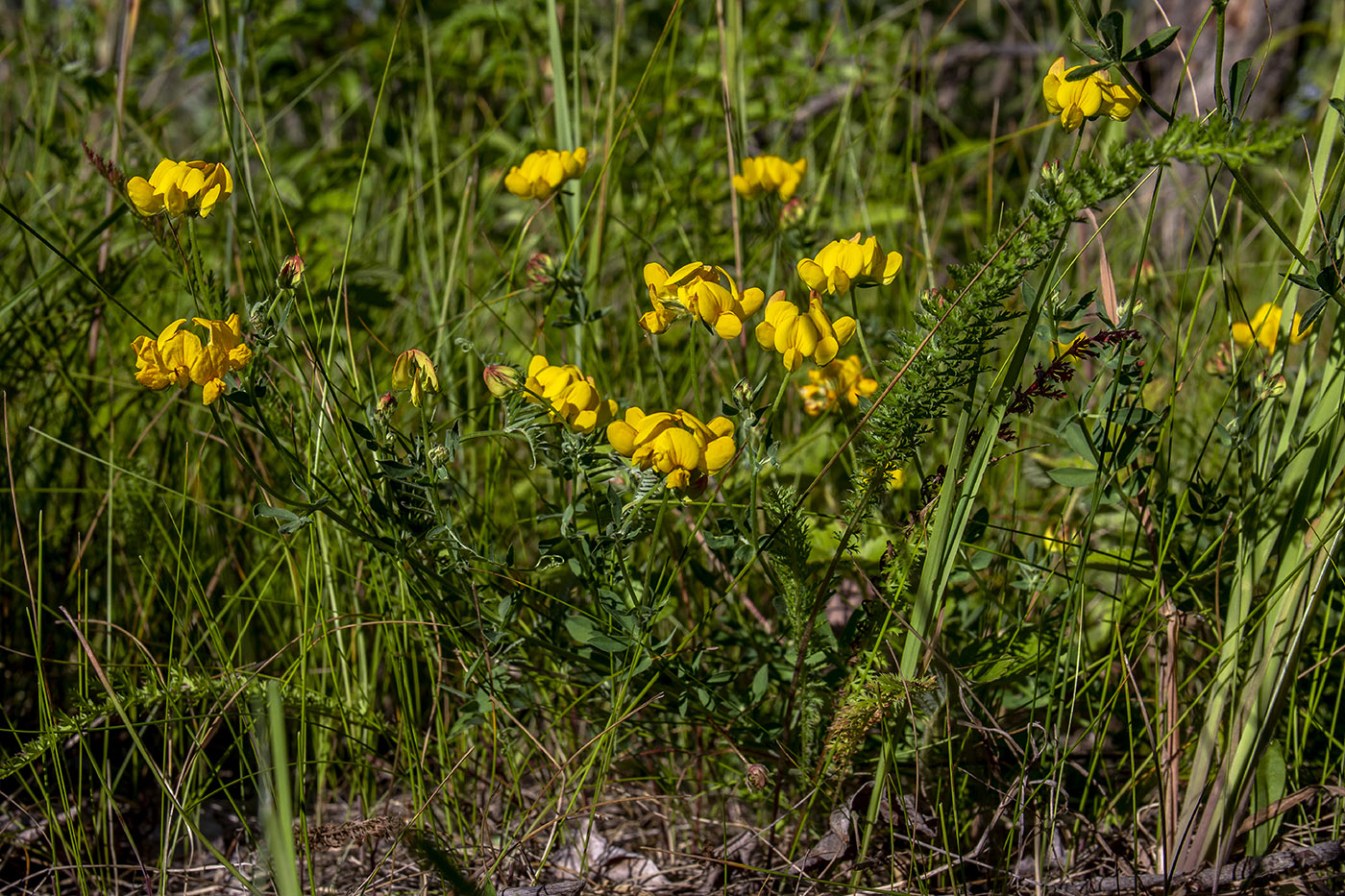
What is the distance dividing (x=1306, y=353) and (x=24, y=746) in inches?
51.5

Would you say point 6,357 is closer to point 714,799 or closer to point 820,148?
point 714,799

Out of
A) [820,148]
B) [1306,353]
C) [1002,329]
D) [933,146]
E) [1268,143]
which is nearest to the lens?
[1268,143]

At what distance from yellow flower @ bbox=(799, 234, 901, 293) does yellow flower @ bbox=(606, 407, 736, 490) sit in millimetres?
174

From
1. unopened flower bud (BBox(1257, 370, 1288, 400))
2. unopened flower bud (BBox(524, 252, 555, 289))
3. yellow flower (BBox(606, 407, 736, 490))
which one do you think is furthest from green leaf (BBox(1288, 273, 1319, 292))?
unopened flower bud (BBox(524, 252, 555, 289))

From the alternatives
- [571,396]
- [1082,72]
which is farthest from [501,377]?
[1082,72]

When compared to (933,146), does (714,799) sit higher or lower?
lower

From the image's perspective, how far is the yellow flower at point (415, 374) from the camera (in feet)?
3.00

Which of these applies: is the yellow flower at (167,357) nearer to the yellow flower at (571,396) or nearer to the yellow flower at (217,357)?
the yellow flower at (217,357)

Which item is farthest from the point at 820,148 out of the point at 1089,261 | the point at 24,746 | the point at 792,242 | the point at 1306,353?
the point at 24,746

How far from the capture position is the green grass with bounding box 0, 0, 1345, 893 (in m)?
0.91

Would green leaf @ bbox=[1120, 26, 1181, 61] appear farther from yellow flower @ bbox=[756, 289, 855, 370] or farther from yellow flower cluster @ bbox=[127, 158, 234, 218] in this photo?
yellow flower cluster @ bbox=[127, 158, 234, 218]

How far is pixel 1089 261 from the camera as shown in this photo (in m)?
2.22

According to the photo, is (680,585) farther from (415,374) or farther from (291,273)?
(291,273)

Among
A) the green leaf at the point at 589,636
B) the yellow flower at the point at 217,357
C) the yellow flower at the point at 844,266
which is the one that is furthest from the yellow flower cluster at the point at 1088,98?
the yellow flower at the point at 217,357
